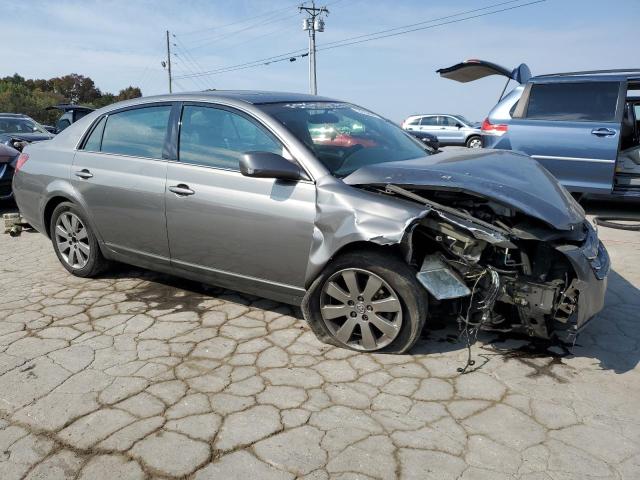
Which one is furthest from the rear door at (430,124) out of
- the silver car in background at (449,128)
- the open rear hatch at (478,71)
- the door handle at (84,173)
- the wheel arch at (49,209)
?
the door handle at (84,173)

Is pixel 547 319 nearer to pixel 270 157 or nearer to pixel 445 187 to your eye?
pixel 445 187

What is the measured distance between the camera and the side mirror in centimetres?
320

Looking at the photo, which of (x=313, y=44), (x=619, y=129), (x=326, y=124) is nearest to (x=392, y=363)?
(x=326, y=124)

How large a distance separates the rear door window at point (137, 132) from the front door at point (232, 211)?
0.23 metres

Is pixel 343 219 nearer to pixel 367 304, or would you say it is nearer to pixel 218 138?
pixel 367 304

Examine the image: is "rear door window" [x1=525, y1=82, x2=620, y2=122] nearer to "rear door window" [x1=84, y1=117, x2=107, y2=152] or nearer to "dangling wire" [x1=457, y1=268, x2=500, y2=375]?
"dangling wire" [x1=457, y1=268, x2=500, y2=375]

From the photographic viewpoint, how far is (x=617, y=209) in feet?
25.4

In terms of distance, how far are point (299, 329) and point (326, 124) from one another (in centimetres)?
147

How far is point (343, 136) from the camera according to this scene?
12.3 ft

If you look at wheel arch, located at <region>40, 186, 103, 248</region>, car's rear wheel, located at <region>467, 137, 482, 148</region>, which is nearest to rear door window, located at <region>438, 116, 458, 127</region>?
car's rear wheel, located at <region>467, 137, 482, 148</region>

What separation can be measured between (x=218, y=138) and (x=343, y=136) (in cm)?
88

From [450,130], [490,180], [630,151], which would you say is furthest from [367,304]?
[450,130]

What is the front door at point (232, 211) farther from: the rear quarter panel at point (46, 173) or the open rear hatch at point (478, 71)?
the open rear hatch at point (478, 71)

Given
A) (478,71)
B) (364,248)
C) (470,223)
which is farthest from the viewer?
(478,71)
